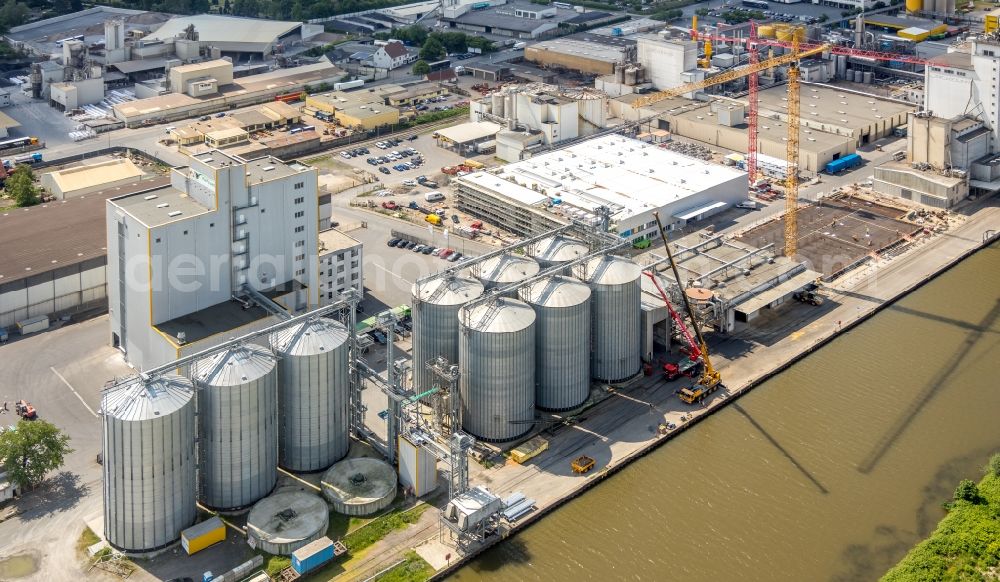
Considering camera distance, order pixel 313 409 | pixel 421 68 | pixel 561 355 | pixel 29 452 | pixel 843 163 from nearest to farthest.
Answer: pixel 29 452 < pixel 313 409 < pixel 561 355 < pixel 843 163 < pixel 421 68

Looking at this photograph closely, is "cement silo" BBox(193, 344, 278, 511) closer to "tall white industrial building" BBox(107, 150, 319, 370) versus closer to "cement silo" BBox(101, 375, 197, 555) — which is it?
"cement silo" BBox(101, 375, 197, 555)

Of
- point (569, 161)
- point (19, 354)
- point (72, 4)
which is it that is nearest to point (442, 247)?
point (569, 161)

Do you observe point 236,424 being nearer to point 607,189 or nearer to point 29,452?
point 29,452

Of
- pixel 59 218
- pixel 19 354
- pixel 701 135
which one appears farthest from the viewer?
pixel 701 135

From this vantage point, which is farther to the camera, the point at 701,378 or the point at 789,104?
the point at 789,104

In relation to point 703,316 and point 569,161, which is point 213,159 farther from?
point 569,161

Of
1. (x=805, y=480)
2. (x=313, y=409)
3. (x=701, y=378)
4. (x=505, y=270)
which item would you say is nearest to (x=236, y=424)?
(x=313, y=409)

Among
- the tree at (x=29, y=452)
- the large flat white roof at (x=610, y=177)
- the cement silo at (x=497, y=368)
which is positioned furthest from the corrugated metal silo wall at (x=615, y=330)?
the tree at (x=29, y=452)

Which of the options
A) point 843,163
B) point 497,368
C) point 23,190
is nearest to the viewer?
point 497,368
